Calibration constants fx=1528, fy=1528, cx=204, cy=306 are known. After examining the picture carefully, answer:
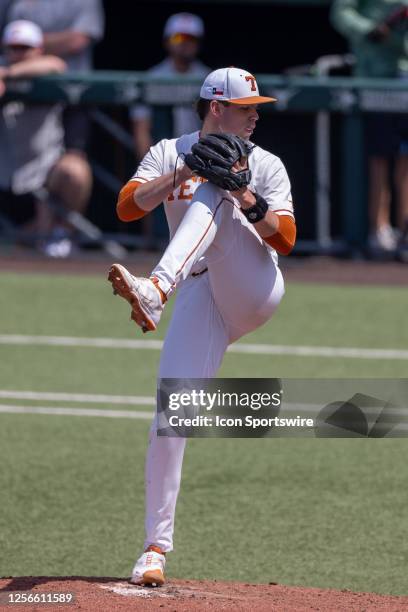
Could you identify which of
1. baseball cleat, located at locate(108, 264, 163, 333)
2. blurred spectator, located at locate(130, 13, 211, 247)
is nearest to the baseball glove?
baseball cleat, located at locate(108, 264, 163, 333)

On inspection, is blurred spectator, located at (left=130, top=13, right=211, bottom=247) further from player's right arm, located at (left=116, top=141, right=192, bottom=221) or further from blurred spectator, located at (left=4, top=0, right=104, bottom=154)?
player's right arm, located at (left=116, top=141, right=192, bottom=221)

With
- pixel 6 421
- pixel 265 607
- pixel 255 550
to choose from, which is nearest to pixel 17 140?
pixel 6 421

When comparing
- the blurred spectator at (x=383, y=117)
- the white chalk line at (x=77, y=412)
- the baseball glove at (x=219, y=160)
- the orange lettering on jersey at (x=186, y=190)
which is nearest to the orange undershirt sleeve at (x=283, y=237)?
the baseball glove at (x=219, y=160)

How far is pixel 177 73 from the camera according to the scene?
1401 centimetres

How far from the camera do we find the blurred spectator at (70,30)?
1390 centimetres

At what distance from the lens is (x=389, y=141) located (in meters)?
13.4

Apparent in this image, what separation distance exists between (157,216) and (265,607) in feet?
28.4

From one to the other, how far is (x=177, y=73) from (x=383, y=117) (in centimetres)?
199

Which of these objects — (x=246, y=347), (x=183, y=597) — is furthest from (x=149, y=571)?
(x=246, y=347)

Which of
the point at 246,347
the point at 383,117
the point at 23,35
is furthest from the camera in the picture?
the point at 23,35

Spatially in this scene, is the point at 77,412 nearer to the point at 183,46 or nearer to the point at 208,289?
the point at 208,289

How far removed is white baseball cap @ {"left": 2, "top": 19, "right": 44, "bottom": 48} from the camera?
44.8 feet

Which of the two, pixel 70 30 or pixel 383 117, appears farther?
pixel 70 30

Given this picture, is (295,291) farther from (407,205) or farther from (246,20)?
(246,20)
